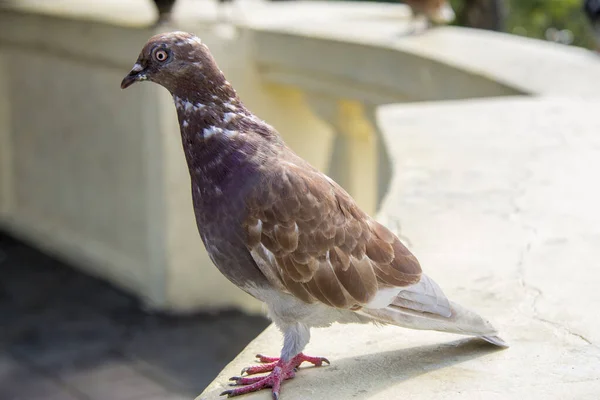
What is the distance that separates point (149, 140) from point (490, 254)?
615 centimetres

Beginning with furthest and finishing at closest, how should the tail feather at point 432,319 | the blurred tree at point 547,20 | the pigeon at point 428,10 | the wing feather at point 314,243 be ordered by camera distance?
the blurred tree at point 547,20, the pigeon at point 428,10, the tail feather at point 432,319, the wing feather at point 314,243

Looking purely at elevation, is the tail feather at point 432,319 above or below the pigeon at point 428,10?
below

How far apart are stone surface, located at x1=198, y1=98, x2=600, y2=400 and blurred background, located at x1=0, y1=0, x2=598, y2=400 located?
117cm

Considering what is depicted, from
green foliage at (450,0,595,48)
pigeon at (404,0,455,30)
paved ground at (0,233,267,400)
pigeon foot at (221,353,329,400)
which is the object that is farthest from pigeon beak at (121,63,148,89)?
green foliage at (450,0,595,48)

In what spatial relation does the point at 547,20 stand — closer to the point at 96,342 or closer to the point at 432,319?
the point at 96,342

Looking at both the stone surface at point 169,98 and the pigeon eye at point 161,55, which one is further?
the stone surface at point 169,98

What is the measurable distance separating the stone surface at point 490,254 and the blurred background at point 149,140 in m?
1.17

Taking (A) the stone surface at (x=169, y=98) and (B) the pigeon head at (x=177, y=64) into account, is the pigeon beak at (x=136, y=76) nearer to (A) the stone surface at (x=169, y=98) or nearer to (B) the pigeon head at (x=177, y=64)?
(B) the pigeon head at (x=177, y=64)

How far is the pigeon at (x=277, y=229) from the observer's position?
2502mm

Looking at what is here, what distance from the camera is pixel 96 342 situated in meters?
8.37

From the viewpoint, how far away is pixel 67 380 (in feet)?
24.9

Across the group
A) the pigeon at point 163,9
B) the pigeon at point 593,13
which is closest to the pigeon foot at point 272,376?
the pigeon at point 163,9

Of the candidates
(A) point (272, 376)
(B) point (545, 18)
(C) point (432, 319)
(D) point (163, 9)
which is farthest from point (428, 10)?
(A) point (272, 376)

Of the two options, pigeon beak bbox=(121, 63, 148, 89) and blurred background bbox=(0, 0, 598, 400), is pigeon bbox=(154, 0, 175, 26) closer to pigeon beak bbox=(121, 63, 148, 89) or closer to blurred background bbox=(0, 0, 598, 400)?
blurred background bbox=(0, 0, 598, 400)
